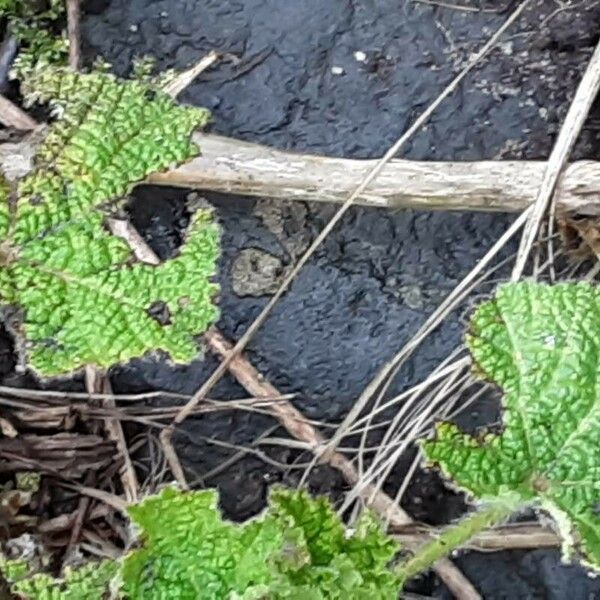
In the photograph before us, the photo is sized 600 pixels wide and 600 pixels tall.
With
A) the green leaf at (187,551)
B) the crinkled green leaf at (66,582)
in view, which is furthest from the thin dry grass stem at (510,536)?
the crinkled green leaf at (66,582)

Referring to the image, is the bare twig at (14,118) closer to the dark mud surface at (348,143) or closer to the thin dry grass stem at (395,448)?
the dark mud surface at (348,143)

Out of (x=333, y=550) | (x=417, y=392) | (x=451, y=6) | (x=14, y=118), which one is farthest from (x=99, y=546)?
(x=451, y=6)

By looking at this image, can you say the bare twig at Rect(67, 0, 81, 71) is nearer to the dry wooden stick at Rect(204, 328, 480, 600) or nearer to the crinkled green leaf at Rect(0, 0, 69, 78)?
the crinkled green leaf at Rect(0, 0, 69, 78)

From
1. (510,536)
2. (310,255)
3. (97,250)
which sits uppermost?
(97,250)

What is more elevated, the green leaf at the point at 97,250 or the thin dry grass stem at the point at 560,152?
the green leaf at the point at 97,250

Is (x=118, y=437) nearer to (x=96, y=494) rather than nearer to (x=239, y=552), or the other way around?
(x=96, y=494)

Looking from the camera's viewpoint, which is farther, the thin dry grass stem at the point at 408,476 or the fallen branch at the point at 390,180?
the thin dry grass stem at the point at 408,476

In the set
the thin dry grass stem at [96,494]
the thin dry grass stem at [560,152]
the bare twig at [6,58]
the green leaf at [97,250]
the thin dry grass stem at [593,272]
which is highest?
the bare twig at [6,58]
